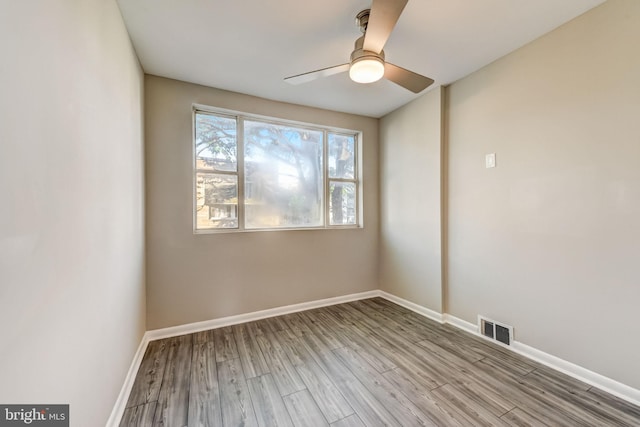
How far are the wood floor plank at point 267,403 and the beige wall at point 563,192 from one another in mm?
2003

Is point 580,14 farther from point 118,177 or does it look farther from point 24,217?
point 118,177

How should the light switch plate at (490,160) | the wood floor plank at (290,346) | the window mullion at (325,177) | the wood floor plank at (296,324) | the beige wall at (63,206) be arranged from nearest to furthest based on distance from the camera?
the beige wall at (63,206) < the wood floor plank at (290,346) < the light switch plate at (490,160) < the wood floor plank at (296,324) < the window mullion at (325,177)

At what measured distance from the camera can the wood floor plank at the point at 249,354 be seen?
1.97 m

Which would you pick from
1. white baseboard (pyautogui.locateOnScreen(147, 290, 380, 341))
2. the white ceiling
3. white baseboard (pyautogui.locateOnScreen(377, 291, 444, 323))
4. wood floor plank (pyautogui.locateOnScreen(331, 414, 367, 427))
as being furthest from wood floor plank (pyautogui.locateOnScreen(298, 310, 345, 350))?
the white ceiling

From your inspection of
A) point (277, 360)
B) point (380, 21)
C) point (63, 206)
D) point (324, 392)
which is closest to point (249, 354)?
point (277, 360)

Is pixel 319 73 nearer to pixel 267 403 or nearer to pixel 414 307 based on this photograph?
pixel 267 403

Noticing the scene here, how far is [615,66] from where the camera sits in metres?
1.66

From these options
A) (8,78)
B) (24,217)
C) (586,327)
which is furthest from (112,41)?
(586,327)

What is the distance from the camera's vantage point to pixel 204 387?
5.86ft

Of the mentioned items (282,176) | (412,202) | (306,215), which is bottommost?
(306,215)

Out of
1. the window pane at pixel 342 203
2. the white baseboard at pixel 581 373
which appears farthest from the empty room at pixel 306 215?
the window pane at pixel 342 203

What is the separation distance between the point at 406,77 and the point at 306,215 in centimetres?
193

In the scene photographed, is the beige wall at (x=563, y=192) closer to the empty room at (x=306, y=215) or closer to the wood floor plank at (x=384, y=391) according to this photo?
the empty room at (x=306, y=215)

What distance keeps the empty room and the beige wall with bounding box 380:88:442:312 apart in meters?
Result: 0.03
